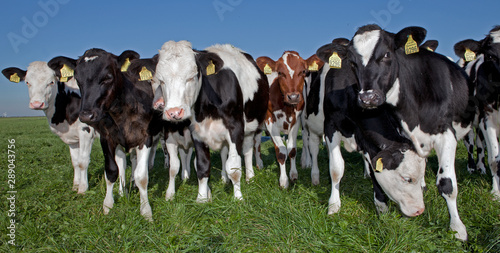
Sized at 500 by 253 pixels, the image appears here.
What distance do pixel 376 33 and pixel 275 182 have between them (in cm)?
309

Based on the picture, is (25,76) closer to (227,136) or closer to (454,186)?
(227,136)

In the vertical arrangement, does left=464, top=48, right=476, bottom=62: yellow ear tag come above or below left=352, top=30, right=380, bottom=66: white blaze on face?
below

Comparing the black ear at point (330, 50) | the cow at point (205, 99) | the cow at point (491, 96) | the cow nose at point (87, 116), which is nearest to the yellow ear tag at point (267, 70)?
the cow at point (205, 99)

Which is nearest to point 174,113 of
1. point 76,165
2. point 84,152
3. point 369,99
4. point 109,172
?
point 109,172

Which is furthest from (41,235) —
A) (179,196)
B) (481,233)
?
(481,233)

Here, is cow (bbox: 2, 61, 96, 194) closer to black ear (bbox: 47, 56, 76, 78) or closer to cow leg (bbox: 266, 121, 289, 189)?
black ear (bbox: 47, 56, 76, 78)

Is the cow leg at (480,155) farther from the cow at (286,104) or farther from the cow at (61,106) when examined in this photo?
the cow at (61,106)

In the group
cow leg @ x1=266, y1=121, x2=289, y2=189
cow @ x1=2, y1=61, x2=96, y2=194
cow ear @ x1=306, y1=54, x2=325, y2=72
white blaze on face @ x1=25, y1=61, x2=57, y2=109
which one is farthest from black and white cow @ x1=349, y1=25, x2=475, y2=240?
white blaze on face @ x1=25, y1=61, x2=57, y2=109

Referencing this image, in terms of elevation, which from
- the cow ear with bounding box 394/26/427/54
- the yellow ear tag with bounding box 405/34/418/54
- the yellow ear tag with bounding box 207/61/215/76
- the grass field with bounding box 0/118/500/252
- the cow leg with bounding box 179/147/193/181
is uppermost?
the cow ear with bounding box 394/26/427/54

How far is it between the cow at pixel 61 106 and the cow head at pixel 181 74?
262cm

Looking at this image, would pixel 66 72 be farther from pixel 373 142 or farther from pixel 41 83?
pixel 373 142

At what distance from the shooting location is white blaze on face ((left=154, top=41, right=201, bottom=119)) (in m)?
4.37

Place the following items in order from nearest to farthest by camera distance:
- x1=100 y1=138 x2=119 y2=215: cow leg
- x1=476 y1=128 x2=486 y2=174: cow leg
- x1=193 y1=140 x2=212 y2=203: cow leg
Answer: x1=100 y1=138 x2=119 y2=215: cow leg, x1=193 y1=140 x2=212 y2=203: cow leg, x1=476 y1=128 x2=486 y2=174: cow leg

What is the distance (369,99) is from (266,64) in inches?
156
